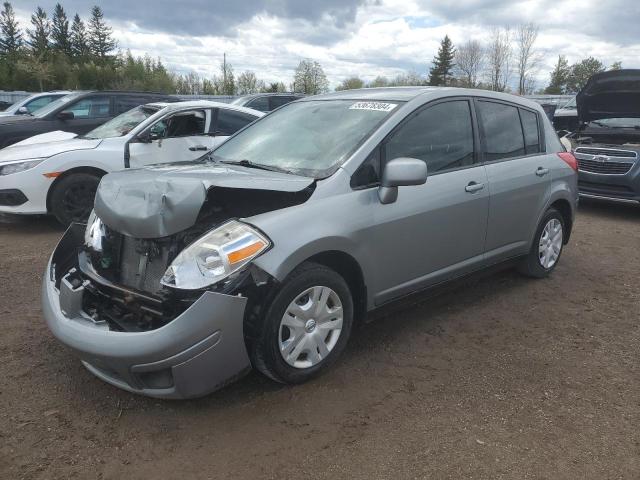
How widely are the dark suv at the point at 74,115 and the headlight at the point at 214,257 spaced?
678cm

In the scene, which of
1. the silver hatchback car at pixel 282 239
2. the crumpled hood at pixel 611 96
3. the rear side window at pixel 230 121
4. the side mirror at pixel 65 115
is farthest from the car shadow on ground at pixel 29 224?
the crumpled hood at pixel 611 96

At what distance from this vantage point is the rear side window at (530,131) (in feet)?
15.0

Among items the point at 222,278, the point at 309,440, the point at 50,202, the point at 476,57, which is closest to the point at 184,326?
the point at 222,278

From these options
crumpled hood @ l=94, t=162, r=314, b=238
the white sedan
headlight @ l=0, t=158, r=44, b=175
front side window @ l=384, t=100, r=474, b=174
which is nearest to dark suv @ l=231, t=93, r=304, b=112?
the white sedan

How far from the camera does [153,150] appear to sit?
21.3ft

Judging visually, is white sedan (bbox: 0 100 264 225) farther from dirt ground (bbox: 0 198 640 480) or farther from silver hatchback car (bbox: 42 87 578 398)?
silver hatchback car (bbox: 42 87 578 398)

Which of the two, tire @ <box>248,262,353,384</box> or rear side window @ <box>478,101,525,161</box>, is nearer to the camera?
tire @ <box>248,262,353,384</box>

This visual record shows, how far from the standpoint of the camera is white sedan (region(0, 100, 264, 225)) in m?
5.99

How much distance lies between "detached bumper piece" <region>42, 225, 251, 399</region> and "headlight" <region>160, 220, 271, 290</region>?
4.9 inches

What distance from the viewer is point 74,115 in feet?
27.6

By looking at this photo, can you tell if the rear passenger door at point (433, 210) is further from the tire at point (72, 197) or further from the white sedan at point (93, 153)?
the tire at point (72, 197)

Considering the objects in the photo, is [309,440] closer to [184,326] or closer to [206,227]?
[184,326]

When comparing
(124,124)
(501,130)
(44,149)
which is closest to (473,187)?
(501,130)

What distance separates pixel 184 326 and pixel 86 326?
573mm
